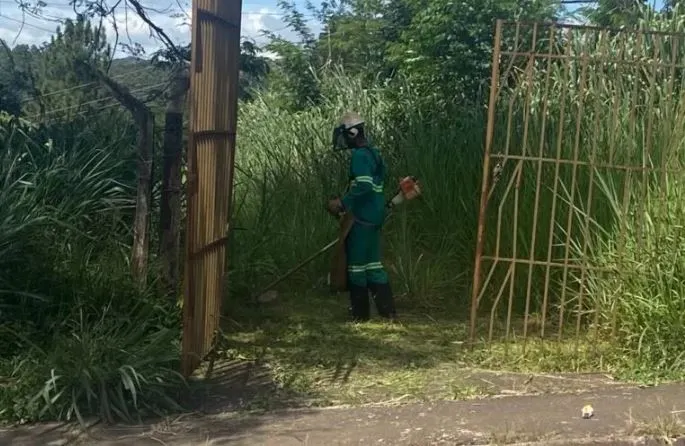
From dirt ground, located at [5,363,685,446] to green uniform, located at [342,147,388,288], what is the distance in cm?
203

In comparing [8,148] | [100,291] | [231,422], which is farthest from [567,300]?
[8,148]

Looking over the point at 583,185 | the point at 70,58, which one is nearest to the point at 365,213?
the point at 583,185

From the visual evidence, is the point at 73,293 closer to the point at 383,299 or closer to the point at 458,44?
the point at 383,299

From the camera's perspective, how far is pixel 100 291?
6.69 m

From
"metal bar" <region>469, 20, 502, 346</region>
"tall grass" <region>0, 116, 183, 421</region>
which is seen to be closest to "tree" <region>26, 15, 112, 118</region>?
"tall grass" <region>0, 116, 183, 421</region>

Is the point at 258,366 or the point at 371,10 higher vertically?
the point at 371,10

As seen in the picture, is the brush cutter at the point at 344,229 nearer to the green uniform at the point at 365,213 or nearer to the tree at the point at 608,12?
the green uniform at the point at 365,213

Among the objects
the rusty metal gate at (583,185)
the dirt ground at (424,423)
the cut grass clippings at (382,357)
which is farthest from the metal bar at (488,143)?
the dirt ground at (424,423)

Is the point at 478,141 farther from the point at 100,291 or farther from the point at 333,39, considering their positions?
the point at 333,39

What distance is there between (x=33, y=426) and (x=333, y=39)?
17.3 m

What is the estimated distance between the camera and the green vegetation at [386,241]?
600cm

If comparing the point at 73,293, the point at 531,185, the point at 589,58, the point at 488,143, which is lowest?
the point at 73,293

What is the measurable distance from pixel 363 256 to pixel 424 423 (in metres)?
2.59

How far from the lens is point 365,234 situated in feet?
25.0
